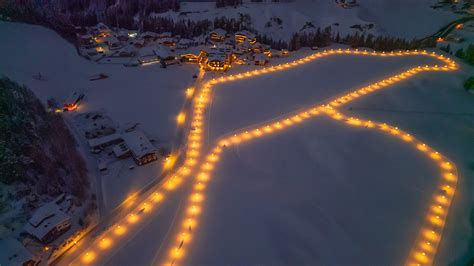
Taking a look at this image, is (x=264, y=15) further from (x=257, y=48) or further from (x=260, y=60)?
(x=260, y=60)

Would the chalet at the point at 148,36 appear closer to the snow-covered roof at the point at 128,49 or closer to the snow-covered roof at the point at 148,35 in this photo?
the snow-covered roof at the point at 148,35

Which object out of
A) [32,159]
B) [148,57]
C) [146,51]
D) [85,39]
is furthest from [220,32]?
[32,159]

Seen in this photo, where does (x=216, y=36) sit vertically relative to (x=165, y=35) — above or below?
above

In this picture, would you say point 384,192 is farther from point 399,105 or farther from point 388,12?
point 388,12

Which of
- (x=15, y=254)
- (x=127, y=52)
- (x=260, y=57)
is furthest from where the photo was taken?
(x=127, y=52)

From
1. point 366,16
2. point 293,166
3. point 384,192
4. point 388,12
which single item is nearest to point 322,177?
point 293,166
